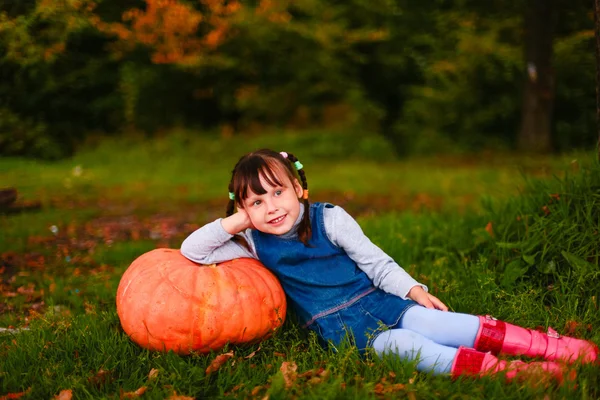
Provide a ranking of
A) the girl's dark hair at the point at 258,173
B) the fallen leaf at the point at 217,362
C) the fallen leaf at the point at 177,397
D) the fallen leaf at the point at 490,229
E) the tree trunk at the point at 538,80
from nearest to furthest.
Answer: the fallen leaf at the point at 177,397 < the fallen leaf at the point at 217,362 < the girl's dark hair at the point at 258,173 < the fallen leaf at the point at 490,229 < the tree trunk at the point at 538,80

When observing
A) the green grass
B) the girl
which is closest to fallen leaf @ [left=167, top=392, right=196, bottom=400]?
A: the green grass

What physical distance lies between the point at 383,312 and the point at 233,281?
32.0 inches

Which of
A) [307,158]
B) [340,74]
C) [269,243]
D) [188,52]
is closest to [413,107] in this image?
[340,74]

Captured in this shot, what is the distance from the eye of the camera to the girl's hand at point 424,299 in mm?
3025

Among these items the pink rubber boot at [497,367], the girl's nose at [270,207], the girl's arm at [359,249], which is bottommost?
the pink rubber boot at [497,367]

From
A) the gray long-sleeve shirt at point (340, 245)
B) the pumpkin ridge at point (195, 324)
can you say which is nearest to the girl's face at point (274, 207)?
the gray long-sleeve shirt at point (340, 245)

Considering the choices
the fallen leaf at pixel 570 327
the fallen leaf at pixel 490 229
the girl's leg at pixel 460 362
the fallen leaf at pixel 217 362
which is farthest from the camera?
the fallen leaf at pixel 490 229

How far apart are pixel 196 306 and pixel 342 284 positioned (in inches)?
31.1

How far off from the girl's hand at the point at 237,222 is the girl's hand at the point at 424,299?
37.9 inches

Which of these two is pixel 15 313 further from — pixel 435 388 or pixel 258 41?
pixel 258 41

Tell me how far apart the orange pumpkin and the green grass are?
4.1 inches

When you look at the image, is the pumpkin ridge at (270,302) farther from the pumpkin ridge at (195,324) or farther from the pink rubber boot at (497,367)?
the pink rubber boot at (497,367)

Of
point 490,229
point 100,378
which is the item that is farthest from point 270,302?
point 490,229

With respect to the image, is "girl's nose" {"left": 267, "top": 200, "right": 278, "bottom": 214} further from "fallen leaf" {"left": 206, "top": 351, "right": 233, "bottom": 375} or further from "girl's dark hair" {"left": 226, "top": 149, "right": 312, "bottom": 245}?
"fallen leaf" {"left": 206, "top": 351, "right": 233, "bottom": 375}
